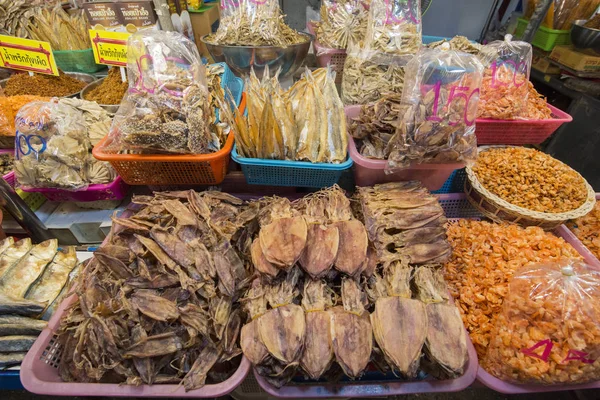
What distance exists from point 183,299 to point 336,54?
256 cm

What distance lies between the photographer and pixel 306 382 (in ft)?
4.46

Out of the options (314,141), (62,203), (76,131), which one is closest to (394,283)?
(314,141)

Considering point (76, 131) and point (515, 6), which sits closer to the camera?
point (76, 131)

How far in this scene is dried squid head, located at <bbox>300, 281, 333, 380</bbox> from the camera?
119 cm

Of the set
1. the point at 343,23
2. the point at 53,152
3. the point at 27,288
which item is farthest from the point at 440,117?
the point at 27,288

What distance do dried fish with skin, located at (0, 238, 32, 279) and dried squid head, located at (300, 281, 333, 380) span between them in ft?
5.65

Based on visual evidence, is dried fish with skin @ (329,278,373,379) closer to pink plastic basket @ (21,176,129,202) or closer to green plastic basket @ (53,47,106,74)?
pink plastic basket @ (21,176,129,202)

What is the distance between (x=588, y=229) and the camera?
203cm

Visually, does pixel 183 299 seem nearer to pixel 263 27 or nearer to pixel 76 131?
pixel 76 131

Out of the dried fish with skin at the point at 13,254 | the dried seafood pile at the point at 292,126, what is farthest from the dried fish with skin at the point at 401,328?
the dried fish with skin at the point at 13,254

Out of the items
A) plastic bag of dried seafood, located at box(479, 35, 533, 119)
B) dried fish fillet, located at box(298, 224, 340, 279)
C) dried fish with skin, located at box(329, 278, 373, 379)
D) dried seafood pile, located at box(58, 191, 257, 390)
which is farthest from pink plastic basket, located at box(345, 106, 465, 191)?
dried seafood pile, located at box(58, 191, 257, 390)

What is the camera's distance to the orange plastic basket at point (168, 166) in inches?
65.7

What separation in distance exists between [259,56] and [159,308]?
77.6 inches

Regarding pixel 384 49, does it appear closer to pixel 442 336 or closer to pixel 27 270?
pixel 442 336
